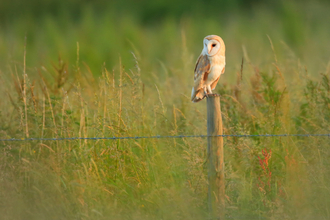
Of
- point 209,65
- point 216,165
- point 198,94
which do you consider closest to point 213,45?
point 209,65

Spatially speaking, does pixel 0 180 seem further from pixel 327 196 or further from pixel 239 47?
pixel 239 47

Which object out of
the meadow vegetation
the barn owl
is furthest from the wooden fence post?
the barn owl

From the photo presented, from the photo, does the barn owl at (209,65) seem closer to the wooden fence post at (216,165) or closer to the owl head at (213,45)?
the owl head at (213,45)

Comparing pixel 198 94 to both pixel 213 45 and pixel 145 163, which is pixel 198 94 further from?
pixel 145 163

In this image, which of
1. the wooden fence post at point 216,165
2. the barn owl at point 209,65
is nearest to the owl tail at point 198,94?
the barn owl at point 209,65

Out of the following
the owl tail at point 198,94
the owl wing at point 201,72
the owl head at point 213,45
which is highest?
the owl head at point 213,45

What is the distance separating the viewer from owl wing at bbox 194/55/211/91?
3.01 meters

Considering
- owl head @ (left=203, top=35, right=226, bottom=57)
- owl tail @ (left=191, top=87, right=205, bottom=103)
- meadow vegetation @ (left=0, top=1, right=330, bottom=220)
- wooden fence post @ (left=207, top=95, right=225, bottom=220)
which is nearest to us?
wooden fence post @ (left=207, top=95, right=225, bottom=220)

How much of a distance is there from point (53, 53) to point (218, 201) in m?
7.33

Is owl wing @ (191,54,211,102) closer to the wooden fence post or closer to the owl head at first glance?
the owl head

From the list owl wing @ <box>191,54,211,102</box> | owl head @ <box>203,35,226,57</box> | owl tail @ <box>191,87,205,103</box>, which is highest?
owl head @ <box>203,35,226,57</box>

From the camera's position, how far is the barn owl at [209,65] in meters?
2.93

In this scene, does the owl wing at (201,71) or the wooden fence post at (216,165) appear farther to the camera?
the owl wing at (201,71)

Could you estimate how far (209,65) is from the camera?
118 inches
